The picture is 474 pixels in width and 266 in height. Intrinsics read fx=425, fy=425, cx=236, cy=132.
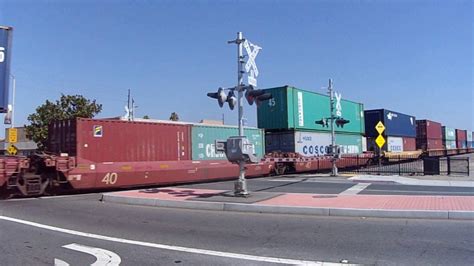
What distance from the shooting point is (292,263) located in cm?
643

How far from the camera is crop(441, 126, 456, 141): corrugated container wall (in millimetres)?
57975

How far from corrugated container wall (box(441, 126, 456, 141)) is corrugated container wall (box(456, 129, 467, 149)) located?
3353 millimetres

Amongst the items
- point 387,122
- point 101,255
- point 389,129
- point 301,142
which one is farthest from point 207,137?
point 389,129

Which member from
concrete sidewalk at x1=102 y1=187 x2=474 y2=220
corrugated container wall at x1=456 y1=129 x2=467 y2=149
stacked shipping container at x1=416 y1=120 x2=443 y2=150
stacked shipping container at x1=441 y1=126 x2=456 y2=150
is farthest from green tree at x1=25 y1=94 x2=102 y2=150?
corrugated container wall at x1=456 y1=129 x2=467 y2=149

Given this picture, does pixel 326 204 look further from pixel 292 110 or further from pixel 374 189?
pixel 292 110

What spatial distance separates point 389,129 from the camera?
37.3 meters

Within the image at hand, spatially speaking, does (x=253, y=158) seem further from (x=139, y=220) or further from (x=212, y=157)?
(x=212, y=157)

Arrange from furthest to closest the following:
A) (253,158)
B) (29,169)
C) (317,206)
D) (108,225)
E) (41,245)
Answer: (29,169), (253,158), (317,206), (108,225), (41,245)

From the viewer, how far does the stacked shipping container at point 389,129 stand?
37.1m

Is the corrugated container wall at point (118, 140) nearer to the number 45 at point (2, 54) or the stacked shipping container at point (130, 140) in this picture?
the stacked shipping container at point (130, 140)

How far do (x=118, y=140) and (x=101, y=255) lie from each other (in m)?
12.8

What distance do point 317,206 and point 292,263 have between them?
545 cm

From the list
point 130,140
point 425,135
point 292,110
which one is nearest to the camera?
point 130,140

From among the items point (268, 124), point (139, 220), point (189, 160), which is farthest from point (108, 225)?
point (268, 124)
